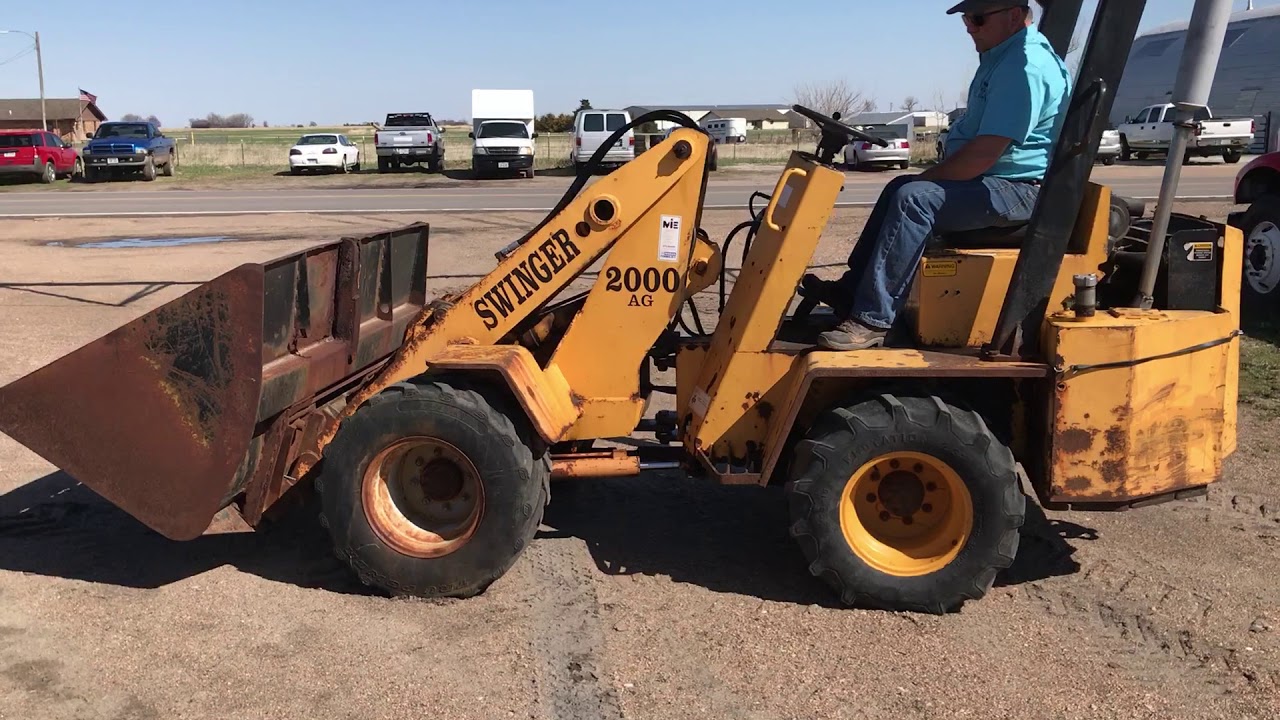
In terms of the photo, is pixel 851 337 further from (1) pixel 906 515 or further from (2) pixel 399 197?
(2) pixel 399 197

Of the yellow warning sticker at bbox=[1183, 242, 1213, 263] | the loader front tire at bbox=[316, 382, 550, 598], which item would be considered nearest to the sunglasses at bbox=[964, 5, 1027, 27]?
the yellow warning sticker at bbox=[1183, 242, 1213, 263]

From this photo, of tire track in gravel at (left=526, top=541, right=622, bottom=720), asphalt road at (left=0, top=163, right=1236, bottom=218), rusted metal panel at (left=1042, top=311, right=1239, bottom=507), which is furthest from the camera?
asphalt road at (left=0, top=163, right=1236, bottom=218)

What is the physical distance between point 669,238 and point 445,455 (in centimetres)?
132

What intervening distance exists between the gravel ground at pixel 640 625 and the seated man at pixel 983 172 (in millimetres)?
1233

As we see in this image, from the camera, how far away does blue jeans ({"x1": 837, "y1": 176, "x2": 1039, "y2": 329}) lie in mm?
4426

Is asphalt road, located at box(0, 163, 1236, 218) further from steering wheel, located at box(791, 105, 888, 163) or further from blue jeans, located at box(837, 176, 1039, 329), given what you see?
blue jeans, located at box(837, 176, 1039, 329)

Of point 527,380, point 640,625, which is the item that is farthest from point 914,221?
point 640,625

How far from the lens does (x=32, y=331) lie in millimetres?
9664

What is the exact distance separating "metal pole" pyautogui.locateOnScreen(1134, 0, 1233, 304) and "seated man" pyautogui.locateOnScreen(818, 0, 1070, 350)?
0.47m

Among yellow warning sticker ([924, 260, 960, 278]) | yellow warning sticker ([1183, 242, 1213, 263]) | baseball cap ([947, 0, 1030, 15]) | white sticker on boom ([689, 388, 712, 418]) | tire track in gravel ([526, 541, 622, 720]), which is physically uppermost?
baseball cap ([947, 0, 1030, 15])

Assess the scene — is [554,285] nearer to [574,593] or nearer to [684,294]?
[684,294]

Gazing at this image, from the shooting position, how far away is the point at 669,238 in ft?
15.1

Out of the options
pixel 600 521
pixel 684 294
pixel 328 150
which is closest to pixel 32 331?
pixel 600 521

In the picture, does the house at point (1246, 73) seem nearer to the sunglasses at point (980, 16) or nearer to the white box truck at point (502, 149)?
the white box truck at point (502, 149)
